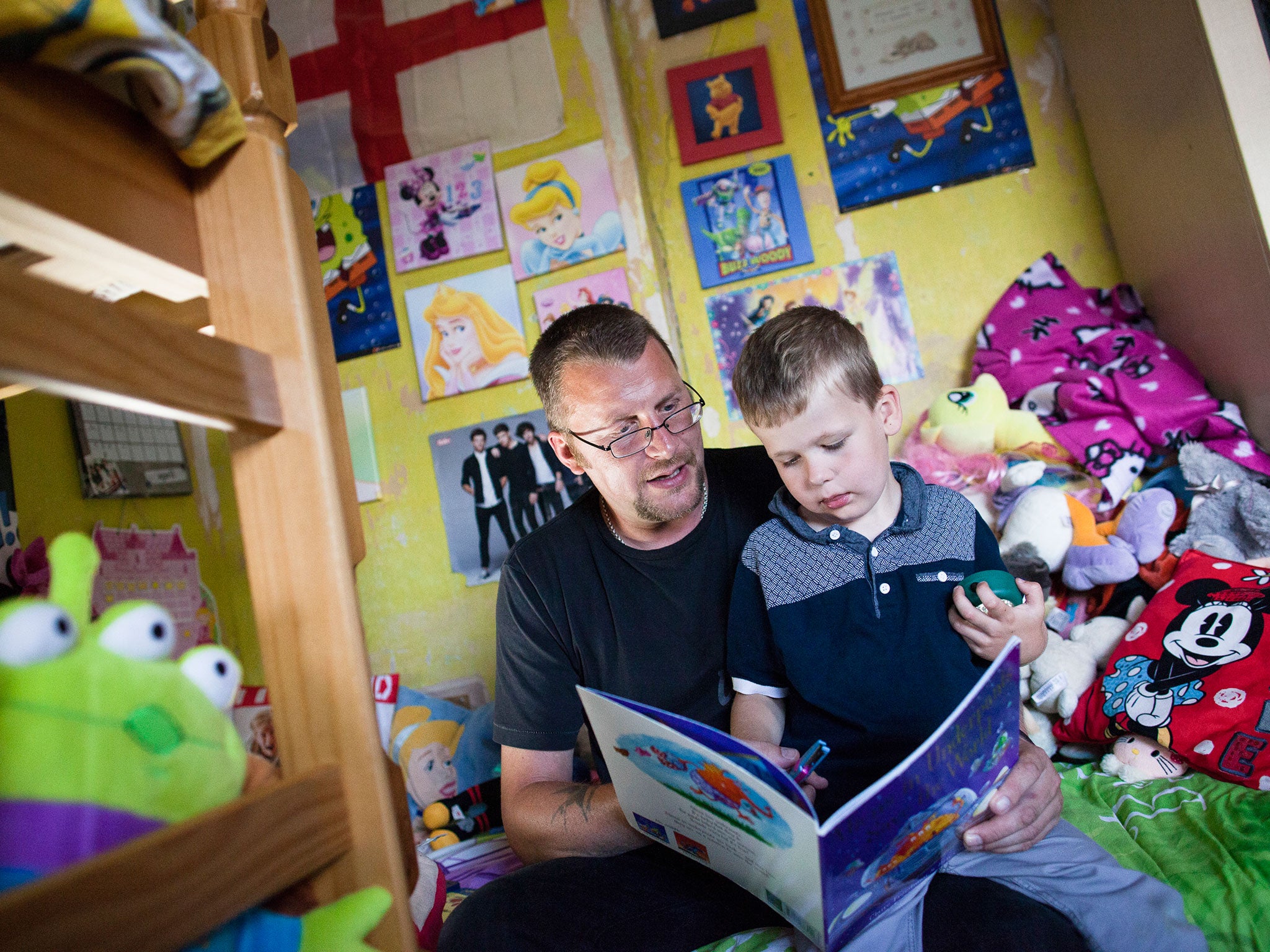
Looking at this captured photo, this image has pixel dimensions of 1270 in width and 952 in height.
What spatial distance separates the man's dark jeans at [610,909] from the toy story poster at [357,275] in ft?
5.53

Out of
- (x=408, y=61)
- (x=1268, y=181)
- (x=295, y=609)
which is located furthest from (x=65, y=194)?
(x=408, y=61)

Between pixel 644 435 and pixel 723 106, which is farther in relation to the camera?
pixel 723 106

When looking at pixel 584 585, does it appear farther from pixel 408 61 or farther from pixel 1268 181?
pixel 408 61

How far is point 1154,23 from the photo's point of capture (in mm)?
1667

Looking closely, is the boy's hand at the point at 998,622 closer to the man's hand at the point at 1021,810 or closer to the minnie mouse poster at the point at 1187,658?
the man's hand at the point at 1021,810

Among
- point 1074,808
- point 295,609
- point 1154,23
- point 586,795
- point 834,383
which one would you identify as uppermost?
point 1154,23

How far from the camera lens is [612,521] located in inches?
58.7

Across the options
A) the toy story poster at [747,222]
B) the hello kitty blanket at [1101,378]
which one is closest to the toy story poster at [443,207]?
the toy story poster at [747,222]

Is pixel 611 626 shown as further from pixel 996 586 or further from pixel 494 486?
pixel 494 486

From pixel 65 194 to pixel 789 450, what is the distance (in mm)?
864

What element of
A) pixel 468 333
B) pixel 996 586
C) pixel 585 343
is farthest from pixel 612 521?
pixel 468 333

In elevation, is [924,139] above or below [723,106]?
below

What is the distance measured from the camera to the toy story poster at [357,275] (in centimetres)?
246

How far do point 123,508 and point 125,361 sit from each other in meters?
1.94
